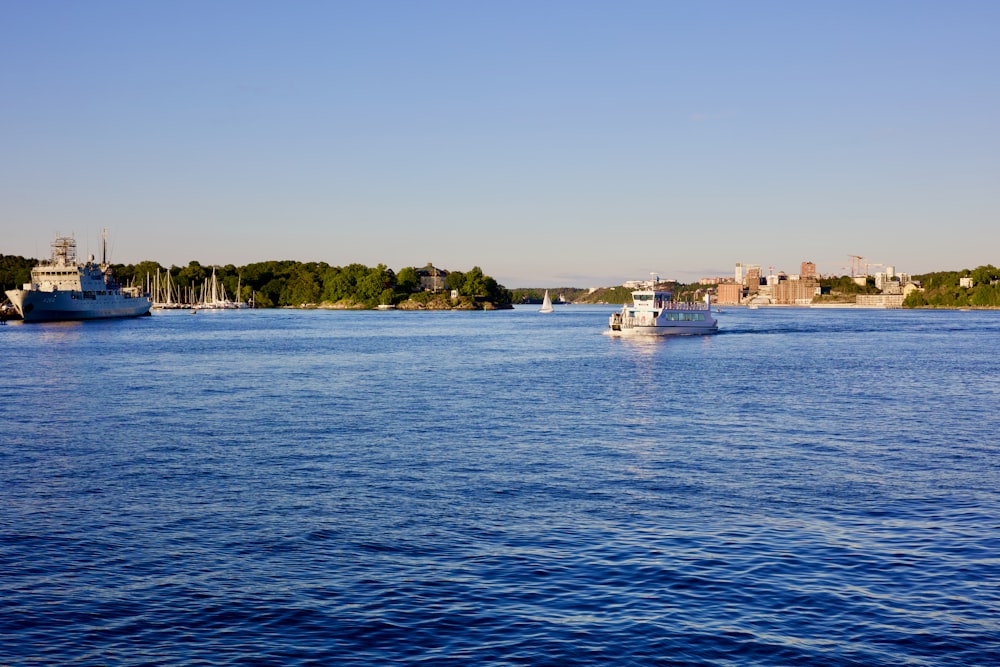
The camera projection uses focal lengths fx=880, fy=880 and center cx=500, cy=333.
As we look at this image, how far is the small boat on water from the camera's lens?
474 ft

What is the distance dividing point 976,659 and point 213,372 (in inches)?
2696

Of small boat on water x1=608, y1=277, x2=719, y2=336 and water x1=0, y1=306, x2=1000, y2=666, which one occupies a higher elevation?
small boat on water x1=608, y1=277, x2=719, y2=336

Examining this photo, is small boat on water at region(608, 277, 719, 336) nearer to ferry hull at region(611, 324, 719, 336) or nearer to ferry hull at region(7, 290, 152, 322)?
ferry hull at region(611, 324, 719, 336)

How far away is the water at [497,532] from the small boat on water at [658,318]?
297 ft

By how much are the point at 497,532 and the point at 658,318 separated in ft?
409

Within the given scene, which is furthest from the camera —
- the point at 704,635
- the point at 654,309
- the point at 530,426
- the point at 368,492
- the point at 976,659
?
the point at 654,309

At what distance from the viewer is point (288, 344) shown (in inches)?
4764

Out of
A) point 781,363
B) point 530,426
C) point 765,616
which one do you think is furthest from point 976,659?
point 781,363

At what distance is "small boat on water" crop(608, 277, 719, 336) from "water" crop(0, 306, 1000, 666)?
297 feet

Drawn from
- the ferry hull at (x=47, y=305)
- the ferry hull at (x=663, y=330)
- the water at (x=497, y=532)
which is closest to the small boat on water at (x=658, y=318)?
the ferry hull at (x=663, y=330)

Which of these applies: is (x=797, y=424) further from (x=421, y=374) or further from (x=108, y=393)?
(x=108, y=393)

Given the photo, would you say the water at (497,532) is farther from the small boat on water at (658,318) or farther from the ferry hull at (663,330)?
the small boat on water at (658,318)

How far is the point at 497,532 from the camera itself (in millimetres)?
22969

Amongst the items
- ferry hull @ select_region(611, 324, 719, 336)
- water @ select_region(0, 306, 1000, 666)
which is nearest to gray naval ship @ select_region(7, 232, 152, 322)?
ferry hull @ select_region(611, 324, 719, 336)
